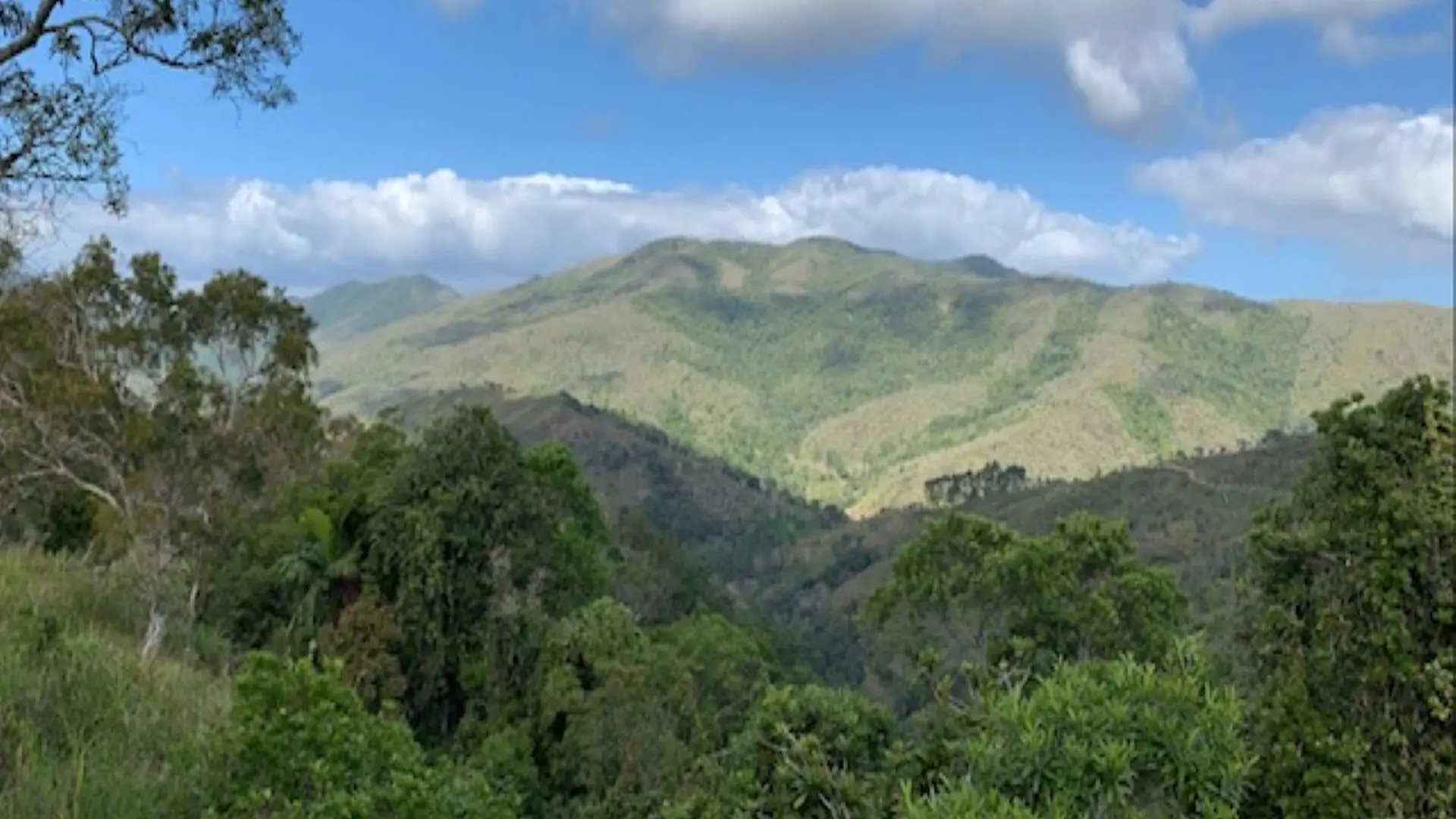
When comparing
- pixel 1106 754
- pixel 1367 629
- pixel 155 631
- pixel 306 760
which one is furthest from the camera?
pixel 155 631

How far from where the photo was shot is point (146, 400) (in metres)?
17.9

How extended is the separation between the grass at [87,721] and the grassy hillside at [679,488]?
93871 millimetres

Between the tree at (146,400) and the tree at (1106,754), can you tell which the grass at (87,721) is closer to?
the tree at (1106,754)

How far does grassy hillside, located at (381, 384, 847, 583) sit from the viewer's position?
373 ft

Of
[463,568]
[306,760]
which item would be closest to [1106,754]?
[306,760]

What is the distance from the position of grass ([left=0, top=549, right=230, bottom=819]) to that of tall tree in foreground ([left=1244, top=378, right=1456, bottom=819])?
719cm

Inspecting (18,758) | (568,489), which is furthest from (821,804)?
(568,489)

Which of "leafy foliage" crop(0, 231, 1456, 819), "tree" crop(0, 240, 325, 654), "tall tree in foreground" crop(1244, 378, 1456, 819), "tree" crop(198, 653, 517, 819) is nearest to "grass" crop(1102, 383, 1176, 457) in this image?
"leafy foliage" crop(0, 231, 1456, 819)

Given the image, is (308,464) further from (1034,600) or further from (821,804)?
(821,804)

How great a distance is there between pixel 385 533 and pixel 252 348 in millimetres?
4237

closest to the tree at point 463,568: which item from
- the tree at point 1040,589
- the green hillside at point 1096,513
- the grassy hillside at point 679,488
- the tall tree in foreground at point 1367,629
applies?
the tree at point 1040,589

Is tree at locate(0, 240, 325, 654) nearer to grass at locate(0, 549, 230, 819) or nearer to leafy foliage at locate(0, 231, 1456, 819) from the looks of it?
leafy foliage at locate(0, 231, 1456, 819)

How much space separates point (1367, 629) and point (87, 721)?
8.64 metres

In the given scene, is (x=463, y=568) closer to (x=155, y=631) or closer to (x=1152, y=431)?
(x=155, y=631)
